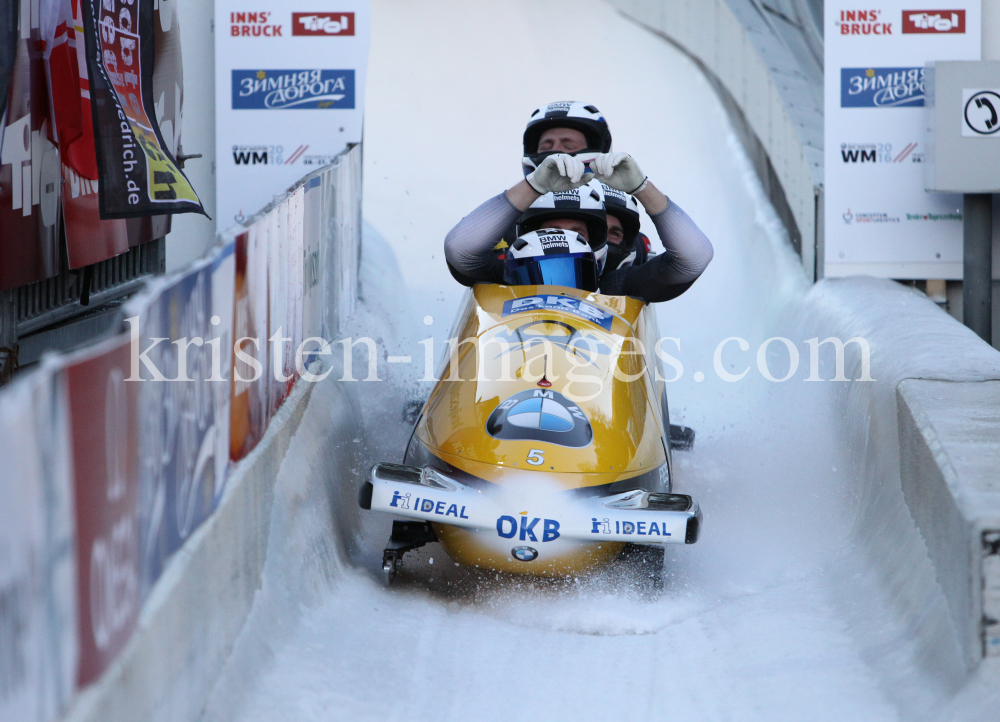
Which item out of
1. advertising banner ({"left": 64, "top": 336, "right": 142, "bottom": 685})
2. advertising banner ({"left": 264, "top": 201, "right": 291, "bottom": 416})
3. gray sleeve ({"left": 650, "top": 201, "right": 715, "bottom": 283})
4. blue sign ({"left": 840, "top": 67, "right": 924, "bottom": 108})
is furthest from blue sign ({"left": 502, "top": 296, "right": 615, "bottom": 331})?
blue sign ({"left": 840, "top": 67, "right": 924, "bottom": 108})

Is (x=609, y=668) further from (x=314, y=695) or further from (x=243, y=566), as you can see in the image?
(x=243, y=566)

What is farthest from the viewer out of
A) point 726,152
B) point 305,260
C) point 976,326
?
point 726,152

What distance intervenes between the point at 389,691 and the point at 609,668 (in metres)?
0.58

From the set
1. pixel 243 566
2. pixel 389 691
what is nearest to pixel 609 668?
pixel 389 691

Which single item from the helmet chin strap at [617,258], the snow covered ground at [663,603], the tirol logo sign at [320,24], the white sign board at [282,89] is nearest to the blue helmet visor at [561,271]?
the helmet chin strap at [617,258]

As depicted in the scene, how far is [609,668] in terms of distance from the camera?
269cm

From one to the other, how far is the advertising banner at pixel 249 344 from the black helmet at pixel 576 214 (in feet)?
5.09

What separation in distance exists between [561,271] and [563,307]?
0.91 ft

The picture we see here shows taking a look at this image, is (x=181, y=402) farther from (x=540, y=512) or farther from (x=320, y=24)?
(x=320, y=24)

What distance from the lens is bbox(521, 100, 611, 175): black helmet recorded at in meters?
4.86

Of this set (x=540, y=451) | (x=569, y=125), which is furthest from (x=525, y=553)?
(x=569, y=125)

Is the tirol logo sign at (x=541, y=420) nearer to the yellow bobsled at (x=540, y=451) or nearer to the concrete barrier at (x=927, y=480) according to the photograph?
the yellow bobsled at (x=540, y=451)
